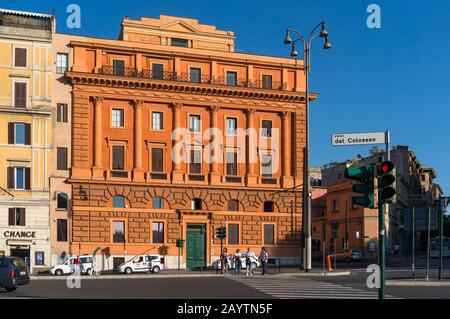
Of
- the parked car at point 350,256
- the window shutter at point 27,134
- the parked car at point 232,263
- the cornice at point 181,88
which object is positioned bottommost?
the parked car at point 350,256

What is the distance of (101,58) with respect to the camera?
60.3m

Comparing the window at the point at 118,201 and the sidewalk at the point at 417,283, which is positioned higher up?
the window at the point at 118,201

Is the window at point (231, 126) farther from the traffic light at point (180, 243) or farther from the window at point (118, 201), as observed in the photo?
the window at point (118, 201)

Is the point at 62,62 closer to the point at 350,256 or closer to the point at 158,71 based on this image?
the point at 158,71

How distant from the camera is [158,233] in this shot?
6069 centimetres

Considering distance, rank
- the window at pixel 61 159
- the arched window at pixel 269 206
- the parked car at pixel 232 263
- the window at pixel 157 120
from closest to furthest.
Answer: the parked car at pixel 232 263
the window at pixel 61 159
the window at pixel 157 120
the arched window at pixel 269 206

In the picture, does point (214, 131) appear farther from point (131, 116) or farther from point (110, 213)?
point (110, 213)

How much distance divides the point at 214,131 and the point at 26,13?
1834cm

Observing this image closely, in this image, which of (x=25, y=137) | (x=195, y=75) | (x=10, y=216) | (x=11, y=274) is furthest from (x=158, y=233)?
(x=11, y=274)

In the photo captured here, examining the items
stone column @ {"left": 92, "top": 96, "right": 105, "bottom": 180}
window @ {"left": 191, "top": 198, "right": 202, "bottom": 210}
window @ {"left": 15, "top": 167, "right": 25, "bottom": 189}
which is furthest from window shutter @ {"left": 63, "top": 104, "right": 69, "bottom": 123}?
window @ {"left": 191, "top": 198, "right": 202, "bottom": 210}

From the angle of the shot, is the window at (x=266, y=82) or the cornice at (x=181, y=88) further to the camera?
the window at (x=266, y=82)

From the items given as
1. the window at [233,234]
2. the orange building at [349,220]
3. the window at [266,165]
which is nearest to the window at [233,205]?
the window at [233,234]

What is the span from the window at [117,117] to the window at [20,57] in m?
8.15

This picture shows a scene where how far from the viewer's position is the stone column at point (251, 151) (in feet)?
208
